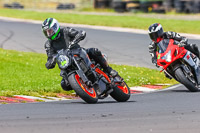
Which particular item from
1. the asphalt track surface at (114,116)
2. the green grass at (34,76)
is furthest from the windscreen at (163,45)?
the green grass at (34,76)

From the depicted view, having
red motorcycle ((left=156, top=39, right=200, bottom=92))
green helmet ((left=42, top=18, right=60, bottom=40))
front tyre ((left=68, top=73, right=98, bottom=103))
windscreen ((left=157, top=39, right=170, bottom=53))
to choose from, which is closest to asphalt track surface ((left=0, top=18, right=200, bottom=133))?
front tyre ((left=68, top=73, right=98, bottom=103))

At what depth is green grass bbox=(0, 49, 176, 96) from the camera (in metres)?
12.8

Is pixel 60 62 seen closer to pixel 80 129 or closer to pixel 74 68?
pixel 74 68

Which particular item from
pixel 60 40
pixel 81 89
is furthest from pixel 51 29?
pixel 81 89

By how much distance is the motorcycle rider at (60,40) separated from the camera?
34.3 feet

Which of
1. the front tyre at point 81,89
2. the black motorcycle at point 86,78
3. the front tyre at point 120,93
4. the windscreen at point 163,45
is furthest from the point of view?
the windscreen at point 163,45

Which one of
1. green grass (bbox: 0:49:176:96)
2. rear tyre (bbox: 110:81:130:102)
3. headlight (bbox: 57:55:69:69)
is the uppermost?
headlight (bbox: 57:55:69:69)

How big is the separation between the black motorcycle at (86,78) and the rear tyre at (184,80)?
1.82 meters

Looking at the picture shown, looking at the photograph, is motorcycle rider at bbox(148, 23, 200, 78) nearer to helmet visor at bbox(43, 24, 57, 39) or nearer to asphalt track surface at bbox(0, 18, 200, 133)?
asphalt track surface at bbox(0, 18, 200, 133)

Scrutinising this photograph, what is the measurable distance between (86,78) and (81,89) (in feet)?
0.85

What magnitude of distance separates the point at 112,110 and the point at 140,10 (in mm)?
Result: 47843

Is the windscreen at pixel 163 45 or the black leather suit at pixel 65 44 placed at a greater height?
the black leather suit at pixel 65 44

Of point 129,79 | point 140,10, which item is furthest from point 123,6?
point 129,79

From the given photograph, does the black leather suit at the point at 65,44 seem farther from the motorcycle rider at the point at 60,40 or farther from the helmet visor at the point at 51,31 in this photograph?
the helmet visor at the point at 51,31
